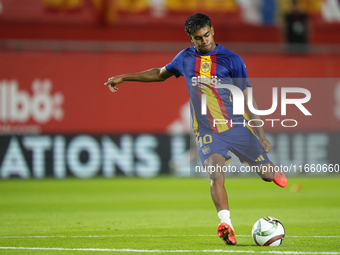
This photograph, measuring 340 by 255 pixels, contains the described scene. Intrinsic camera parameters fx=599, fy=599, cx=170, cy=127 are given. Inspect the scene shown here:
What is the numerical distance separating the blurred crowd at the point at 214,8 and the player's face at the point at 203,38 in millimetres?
14360

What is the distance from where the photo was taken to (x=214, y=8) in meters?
21.3

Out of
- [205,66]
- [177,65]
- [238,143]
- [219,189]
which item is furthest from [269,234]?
[177,65]

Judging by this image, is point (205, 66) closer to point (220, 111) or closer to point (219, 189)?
point (220, 111)

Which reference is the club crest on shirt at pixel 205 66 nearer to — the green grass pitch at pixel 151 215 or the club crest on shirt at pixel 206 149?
the club crest on shirt at pixel 206 149

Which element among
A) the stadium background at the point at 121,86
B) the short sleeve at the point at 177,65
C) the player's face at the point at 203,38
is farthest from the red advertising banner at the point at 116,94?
the player's face at the point at 203,38

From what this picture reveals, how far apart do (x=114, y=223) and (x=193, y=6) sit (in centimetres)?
1388

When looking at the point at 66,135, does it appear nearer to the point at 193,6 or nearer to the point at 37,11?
the point at 37,11

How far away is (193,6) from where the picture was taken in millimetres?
21125

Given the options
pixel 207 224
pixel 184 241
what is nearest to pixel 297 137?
pixel 207 224

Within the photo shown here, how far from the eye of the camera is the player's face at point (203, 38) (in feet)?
20.2

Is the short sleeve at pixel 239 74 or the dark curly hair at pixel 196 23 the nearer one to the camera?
the dark curly hair at pixel 196 23

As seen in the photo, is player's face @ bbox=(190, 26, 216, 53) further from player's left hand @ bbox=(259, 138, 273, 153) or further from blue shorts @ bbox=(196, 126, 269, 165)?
player's left hand @ bbox=(259, 138, 273, 153)

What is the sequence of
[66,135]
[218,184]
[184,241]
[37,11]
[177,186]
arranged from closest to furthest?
[218,184]
[184,241]
[177,186]
[66,135]
[37,11]

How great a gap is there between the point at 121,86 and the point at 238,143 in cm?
1330
